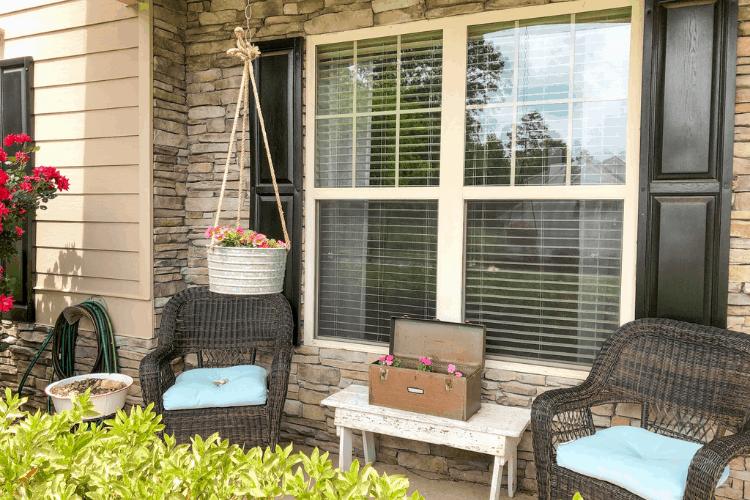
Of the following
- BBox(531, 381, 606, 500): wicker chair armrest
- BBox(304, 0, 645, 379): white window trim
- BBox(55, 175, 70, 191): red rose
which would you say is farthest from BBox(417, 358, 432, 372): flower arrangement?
BBox(55, 175, 70, 191): red rose

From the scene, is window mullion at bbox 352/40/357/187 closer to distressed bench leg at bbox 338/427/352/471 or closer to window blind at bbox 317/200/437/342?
window blind at bbox 317/200/437/342

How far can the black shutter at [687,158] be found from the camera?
2559mm

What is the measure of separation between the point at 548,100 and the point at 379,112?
0.94m

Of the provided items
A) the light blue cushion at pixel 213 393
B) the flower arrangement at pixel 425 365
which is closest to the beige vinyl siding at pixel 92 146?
the light blue cushion at pixel 213 393

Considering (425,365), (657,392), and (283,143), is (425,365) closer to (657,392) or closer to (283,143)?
(657,392)

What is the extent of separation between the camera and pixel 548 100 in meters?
2.96

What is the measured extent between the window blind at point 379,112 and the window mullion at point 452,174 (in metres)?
0.06

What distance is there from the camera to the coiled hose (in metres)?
3.68

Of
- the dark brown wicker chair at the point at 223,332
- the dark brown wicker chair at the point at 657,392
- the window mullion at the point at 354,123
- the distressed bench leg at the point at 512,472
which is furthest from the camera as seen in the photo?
the window mullion at the point at 354,123

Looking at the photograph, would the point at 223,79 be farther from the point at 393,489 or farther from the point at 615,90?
the point at 393,489

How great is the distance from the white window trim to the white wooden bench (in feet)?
1.03

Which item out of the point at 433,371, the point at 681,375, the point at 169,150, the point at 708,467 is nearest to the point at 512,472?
the point at 433,371

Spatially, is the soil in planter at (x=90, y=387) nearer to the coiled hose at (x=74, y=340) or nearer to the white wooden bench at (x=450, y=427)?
the coiled hose at (x=74, y=340)

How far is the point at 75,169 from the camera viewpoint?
389 centimetres
